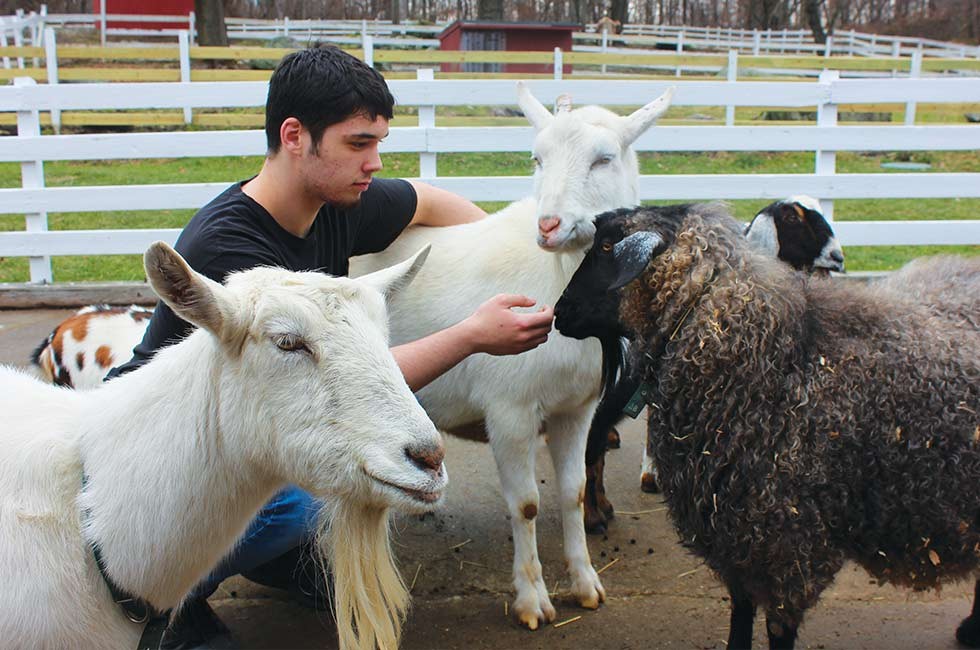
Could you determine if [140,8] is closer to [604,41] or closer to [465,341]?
[604,41]

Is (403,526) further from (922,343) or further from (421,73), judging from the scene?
(421,73)

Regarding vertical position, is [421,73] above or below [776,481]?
above

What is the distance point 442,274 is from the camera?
12.8 feet

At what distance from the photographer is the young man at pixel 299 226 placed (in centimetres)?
290

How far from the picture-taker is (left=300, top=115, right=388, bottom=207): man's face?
2953 millimetres

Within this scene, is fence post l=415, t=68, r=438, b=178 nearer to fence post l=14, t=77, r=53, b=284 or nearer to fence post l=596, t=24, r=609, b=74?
fence post l=14, t=77, r=53, b=284

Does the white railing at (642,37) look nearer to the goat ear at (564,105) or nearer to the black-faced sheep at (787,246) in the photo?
the black-faced sheep at (787,246)

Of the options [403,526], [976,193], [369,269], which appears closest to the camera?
[369,269]

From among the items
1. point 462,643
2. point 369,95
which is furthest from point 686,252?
point 462,643

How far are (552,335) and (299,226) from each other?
3.47 feet

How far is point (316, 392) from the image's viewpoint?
215cm

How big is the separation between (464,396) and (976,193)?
585 centimetres

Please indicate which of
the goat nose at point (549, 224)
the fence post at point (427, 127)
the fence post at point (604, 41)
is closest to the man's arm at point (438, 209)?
the goat nose at point (549, 224)

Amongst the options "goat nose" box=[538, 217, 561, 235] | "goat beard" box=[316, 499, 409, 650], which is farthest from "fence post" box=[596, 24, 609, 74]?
"goat beard" box=[316, 499, 409, 650]
